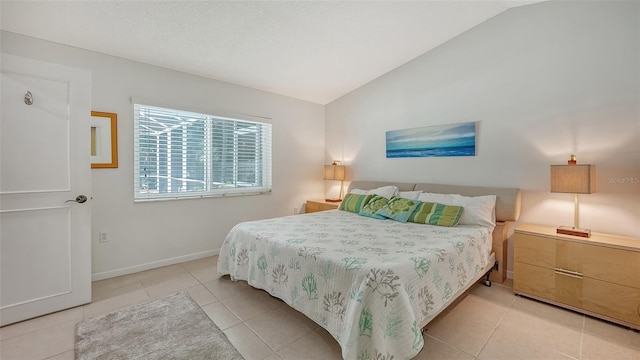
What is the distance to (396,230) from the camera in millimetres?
2541

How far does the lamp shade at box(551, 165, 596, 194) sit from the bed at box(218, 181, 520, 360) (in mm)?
430

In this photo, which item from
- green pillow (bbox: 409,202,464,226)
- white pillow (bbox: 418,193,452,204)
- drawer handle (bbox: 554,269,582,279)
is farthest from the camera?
white pillow (bbox: 418,193,452,204)

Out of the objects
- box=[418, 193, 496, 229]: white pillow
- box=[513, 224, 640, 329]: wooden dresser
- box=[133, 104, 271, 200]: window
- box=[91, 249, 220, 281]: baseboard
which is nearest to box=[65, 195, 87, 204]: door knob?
box=[133, 104, 271, 200]: window

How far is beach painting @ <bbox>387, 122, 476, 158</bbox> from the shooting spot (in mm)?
3186

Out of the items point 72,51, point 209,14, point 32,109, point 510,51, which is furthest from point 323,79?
point 32,109

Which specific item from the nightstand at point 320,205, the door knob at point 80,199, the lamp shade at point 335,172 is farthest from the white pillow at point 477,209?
the door knob at point 80,199

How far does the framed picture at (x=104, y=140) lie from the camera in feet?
9.02

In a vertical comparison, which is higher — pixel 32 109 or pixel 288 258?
pixel 32 109

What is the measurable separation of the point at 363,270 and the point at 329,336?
67cm

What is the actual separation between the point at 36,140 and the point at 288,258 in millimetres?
2195

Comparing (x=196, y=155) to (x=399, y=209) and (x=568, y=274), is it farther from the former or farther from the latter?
(x=568, y=274)

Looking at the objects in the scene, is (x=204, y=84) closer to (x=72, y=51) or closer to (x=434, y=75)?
(x=72, y=51)

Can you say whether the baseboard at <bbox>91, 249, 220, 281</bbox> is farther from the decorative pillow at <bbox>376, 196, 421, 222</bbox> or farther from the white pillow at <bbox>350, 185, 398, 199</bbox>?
the decorative pillow at <bbox>376, 196, 421, 222</bbox>

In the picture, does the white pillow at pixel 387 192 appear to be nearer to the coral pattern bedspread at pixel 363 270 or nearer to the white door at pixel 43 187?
the coral pattern bedspread at pixel 363 270
